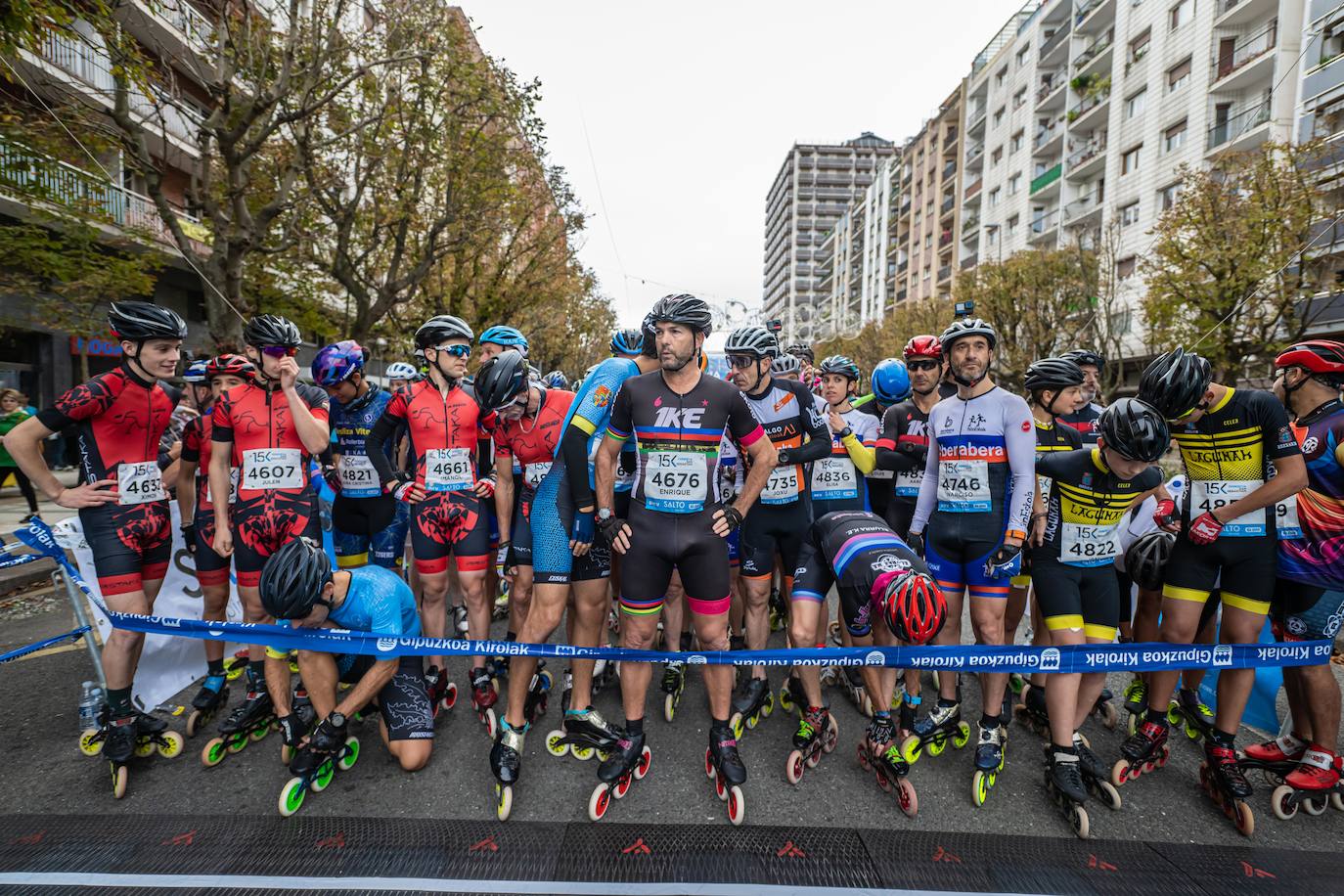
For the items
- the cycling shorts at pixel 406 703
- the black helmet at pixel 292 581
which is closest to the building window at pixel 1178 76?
the cycling shorts at pixel 406 703

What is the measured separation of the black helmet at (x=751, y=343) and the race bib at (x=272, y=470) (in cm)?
298

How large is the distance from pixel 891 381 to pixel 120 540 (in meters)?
5.68

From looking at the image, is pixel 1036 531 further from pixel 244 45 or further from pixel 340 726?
pixel 244 45

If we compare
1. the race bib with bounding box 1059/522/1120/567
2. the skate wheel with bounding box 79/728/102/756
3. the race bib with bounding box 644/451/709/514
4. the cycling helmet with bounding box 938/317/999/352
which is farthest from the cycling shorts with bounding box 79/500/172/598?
the race bib with bounding box 1059/522/1120/567

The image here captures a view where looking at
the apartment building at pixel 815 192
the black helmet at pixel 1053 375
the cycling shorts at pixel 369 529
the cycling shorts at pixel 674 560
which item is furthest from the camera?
the apartment building at pixel 815 192

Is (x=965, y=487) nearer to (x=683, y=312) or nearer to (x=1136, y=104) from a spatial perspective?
(x=683, y=312)

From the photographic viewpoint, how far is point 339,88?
8.92 metres

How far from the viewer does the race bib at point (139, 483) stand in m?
3.61

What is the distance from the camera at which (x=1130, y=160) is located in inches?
1146

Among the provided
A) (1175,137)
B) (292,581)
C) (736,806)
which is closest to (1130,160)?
(1175,137)

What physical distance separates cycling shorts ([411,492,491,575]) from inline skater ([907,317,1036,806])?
3022mm

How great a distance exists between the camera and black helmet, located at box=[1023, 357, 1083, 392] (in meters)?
4.54

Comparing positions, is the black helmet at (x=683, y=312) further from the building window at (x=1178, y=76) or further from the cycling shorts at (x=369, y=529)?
the building window at (x=1178, y=76)

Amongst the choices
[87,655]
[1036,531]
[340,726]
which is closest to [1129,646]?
[1036,531]
